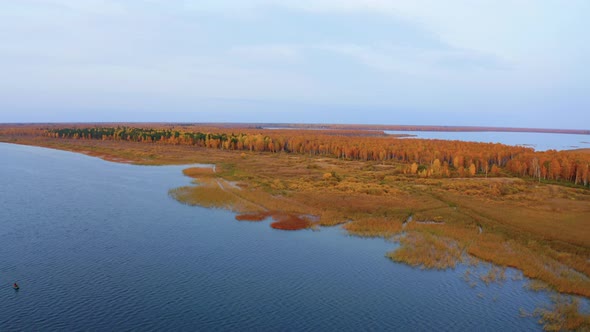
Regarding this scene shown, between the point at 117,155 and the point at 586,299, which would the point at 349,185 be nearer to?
the point at 586,299

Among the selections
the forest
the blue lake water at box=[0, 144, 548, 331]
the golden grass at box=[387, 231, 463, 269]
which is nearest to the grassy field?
the golden grass at box=[387, 231, 463, 269]

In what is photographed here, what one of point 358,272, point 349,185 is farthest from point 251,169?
point 358,272

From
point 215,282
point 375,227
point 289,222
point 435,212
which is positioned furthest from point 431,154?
point 215,282

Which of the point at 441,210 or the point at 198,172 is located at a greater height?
the point at 198,172

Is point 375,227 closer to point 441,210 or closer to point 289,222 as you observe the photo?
A: point 289,222

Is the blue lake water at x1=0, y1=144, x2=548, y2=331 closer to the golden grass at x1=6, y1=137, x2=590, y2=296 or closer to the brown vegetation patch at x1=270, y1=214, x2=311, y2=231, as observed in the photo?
the brown vegetation patch at x1=270, y1=214, x2=311, y2=231

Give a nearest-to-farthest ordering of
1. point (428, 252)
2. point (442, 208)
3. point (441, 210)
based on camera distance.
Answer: point (428, 252) < point (441, 210) < point (442, 208)

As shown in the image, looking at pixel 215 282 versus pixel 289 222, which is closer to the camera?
pixel 215 282
